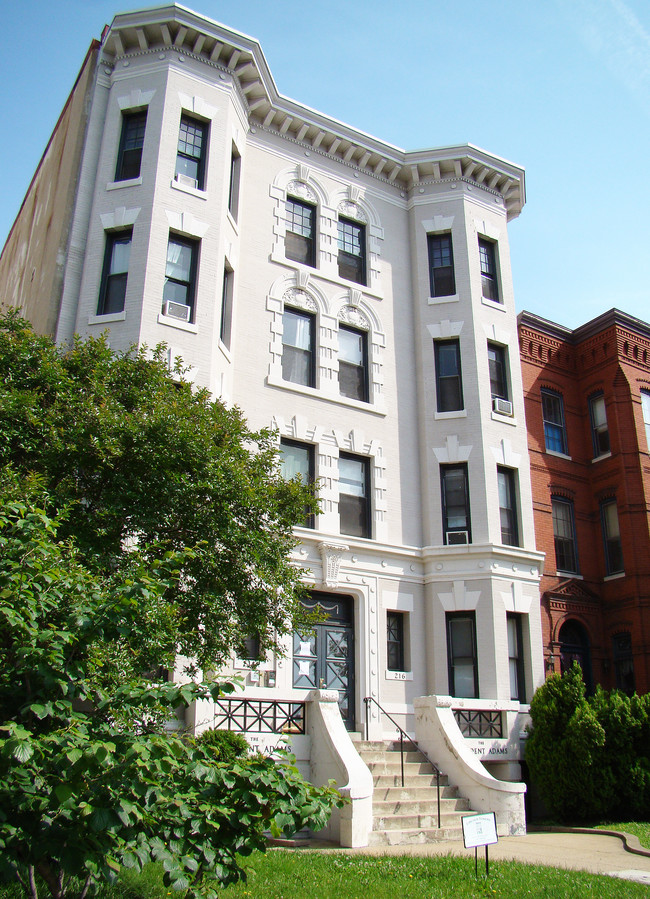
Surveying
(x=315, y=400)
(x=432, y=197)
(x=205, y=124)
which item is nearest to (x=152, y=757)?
(x=315, y=400)

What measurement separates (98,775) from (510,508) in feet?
54.7

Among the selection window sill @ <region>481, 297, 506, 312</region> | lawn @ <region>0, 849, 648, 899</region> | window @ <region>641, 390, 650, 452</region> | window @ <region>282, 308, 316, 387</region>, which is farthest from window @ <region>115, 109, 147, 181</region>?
window @ <region>641, 390, 650, 452</region>

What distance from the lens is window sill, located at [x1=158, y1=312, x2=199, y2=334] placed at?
1647cm

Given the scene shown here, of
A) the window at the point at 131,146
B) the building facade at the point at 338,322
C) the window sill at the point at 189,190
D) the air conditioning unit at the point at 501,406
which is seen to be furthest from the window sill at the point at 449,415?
the window at the point at 131,146

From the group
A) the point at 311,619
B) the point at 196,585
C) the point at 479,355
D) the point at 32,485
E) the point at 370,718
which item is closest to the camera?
the point at 32,485

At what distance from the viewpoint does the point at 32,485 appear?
8.88 m

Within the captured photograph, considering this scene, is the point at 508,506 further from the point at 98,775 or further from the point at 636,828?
the point at 98,775

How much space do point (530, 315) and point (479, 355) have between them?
14.5 feet

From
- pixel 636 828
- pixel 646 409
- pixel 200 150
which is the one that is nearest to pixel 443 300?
pixel 200 150

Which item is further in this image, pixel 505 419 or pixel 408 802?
pixel 505 419

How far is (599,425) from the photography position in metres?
25.1

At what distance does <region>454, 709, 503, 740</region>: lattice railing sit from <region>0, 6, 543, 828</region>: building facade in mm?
49

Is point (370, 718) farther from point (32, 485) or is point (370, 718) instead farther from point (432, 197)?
point (432, 197)

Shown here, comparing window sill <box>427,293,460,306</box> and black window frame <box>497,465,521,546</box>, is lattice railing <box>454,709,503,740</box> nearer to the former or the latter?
black window frame <box>497,465,521,546</box>
